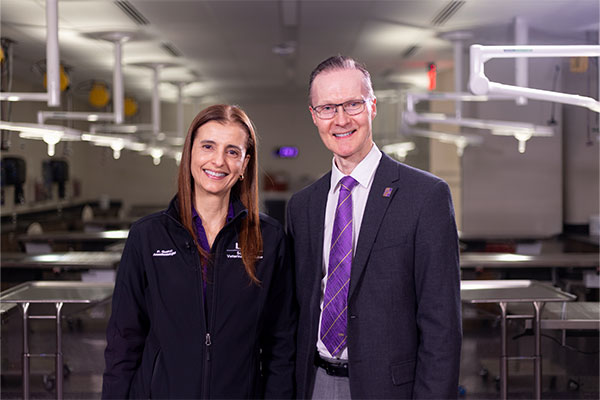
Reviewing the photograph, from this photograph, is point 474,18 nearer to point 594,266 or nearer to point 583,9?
point 583,9

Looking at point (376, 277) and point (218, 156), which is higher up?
point (218, 156)

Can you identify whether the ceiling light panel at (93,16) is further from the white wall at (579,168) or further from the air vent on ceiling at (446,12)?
the white wall at (579,168)

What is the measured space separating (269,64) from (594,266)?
4715 millimetres

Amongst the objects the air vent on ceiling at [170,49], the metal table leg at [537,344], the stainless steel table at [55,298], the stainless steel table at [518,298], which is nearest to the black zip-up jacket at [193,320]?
the stainless steel table at [55,298]

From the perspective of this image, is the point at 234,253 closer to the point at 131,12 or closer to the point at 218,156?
the point at 218,156

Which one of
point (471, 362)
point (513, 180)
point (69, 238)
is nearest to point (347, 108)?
point (471, 362)

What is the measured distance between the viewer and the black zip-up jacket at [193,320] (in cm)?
173

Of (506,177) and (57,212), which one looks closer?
(506,177)

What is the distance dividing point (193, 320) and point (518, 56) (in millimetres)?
1377

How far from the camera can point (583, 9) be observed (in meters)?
5.11

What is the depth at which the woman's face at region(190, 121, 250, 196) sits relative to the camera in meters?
1.76

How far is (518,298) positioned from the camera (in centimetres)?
331

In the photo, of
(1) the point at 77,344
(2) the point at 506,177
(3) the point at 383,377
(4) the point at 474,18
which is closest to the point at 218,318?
(3) the point at 383,377

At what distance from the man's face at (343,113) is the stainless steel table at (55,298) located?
2.17m
